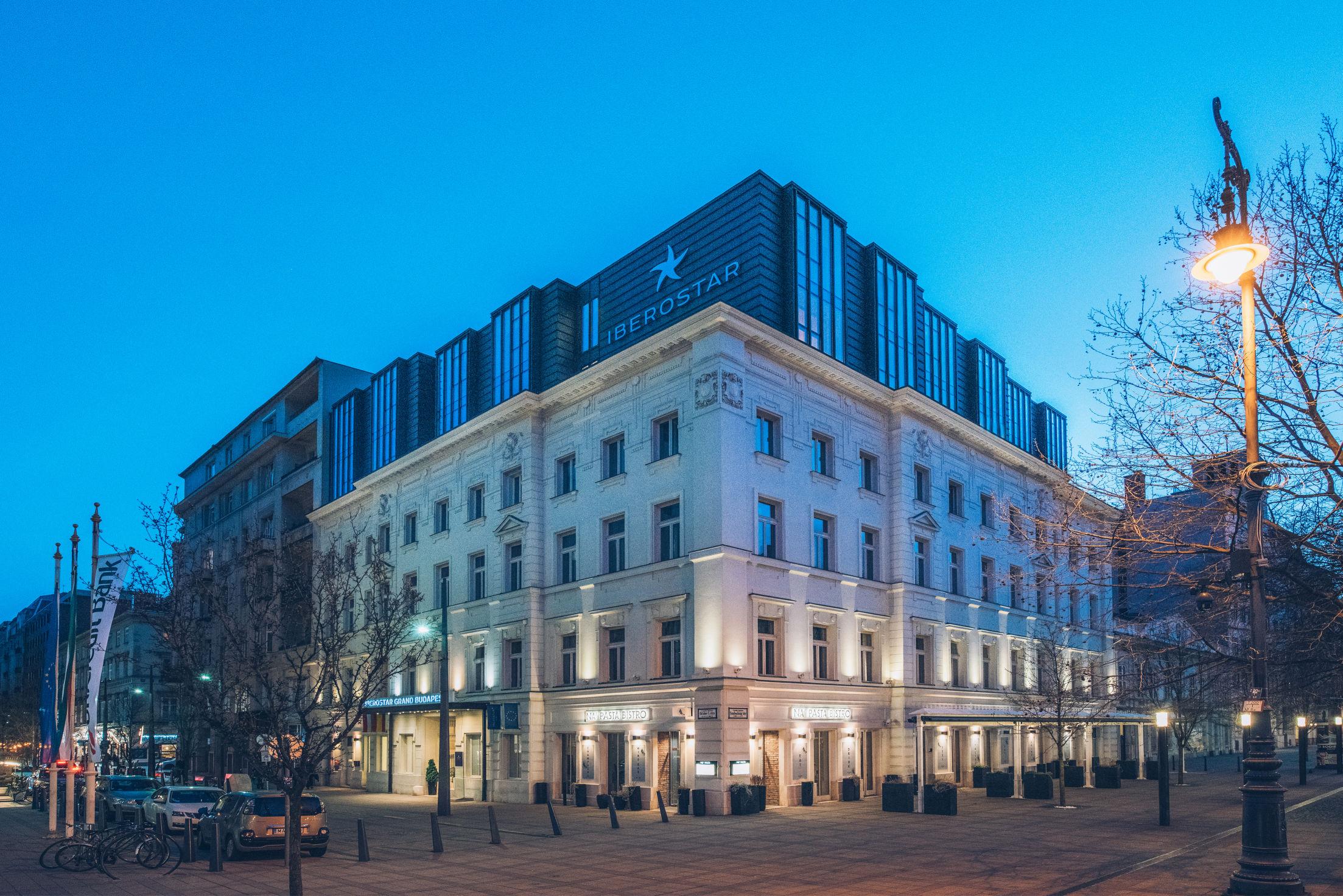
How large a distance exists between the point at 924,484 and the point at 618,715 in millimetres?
17320

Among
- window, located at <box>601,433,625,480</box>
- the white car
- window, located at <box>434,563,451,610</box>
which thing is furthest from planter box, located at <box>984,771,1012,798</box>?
the white car

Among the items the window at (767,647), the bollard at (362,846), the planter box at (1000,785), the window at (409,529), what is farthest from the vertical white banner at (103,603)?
the planter box at (1000,785)

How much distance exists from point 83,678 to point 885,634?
93.1m

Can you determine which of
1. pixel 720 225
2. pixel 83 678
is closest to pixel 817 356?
pixel 720 225

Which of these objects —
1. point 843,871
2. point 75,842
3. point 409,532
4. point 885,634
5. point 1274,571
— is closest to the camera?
point 1274,571

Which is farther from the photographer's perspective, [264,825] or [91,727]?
[91,727]

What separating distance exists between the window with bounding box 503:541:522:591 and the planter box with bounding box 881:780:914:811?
58.3ft

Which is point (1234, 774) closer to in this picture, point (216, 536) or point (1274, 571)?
point (1274, 571)

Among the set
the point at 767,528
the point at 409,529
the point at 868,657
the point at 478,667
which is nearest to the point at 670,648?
the point at 767,528

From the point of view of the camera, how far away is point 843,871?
70.1 ft

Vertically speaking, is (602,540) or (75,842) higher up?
(602,540)

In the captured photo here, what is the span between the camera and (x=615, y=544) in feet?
Result: 135

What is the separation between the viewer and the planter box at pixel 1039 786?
40.2 meters

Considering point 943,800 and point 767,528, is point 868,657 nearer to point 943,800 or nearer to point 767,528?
point 767,528
